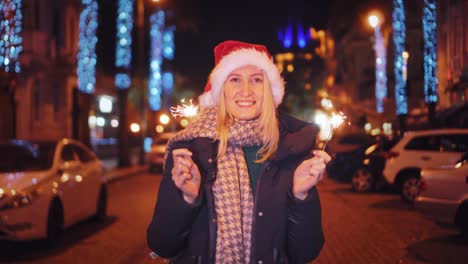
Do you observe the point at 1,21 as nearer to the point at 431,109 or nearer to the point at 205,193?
the point at 431,109

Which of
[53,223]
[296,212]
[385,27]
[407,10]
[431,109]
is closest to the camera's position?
[296,212]

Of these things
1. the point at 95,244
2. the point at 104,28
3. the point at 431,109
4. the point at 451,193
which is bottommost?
the point at 95,244

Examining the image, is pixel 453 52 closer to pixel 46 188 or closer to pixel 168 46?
pixel 46 188

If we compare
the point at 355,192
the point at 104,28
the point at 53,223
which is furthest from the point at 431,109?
the point at 104,28

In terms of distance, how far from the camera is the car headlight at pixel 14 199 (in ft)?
27.9

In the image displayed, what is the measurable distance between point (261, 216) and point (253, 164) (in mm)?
303

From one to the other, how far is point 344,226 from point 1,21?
1134cm

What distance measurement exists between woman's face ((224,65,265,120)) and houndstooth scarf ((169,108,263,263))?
0.07m

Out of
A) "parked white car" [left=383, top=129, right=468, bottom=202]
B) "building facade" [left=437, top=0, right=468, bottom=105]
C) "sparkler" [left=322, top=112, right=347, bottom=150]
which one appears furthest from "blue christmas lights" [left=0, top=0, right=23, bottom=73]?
"sparkler" [left=322, top=112, right=347, bottom=150]

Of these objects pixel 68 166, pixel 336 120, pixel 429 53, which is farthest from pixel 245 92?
pixel 429 53

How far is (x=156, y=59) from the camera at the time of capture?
40.4 meters

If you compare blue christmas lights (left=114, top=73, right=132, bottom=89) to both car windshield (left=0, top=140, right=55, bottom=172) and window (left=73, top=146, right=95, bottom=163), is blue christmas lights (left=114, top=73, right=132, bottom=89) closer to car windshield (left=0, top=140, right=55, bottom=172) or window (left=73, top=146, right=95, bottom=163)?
window (left=73, top=146, right=95, bottom=163)

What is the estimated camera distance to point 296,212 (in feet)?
9.07

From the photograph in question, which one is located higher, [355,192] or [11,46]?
[11,46]
